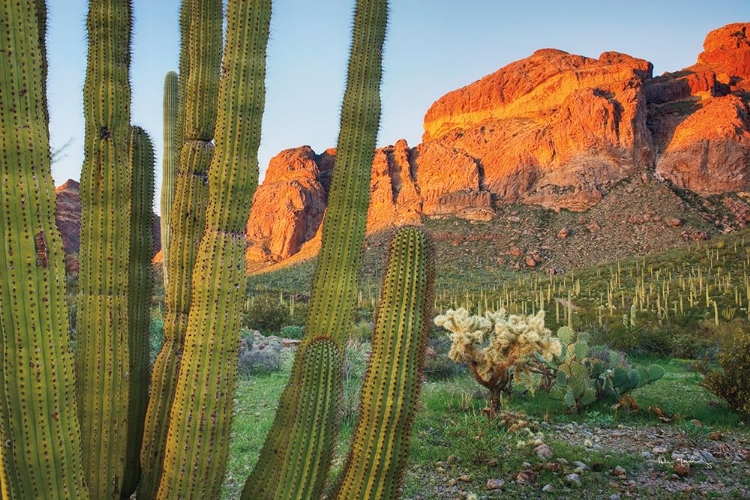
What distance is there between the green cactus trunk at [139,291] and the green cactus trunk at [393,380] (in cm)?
145

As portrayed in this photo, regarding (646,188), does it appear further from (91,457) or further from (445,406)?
(91,457)

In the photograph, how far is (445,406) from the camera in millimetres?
8383

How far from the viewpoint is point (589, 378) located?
28.0ft

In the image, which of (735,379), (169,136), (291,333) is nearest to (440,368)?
(735,379)

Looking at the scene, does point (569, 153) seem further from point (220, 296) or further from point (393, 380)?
point (220, 296)

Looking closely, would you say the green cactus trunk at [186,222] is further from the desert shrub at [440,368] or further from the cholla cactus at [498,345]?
the desert shrub at [440,368]

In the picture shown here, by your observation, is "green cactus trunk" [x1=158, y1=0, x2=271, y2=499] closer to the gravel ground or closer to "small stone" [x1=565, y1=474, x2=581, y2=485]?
the gravel ground

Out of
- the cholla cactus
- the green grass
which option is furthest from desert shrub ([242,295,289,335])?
the cholla cactus

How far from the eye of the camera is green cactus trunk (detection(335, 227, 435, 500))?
11.0ft

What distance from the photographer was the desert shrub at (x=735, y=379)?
755cm

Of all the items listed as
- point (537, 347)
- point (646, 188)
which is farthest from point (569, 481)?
point (646, 188)

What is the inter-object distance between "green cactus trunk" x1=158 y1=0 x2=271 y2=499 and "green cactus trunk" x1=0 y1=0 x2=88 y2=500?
557 mm

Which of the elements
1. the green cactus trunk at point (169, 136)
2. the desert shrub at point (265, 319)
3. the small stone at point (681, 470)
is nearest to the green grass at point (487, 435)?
the small stone at point (681, 470)

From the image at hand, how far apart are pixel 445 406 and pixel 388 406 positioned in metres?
5.23
